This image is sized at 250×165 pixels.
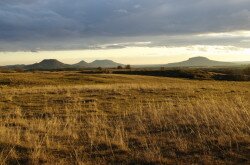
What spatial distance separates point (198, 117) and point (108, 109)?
6.23 metres

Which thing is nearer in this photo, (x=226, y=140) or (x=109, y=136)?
(x=226, y=140)

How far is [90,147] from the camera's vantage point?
1082 centimetres

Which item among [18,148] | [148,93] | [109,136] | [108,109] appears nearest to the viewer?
[18,148]

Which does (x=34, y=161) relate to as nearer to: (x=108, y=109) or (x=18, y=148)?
(x=18, y=148)

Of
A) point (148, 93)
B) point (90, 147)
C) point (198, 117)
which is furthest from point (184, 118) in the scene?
point (148, 93)

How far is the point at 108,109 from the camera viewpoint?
65.0ft

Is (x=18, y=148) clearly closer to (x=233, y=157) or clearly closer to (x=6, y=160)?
(x=6, y=160)

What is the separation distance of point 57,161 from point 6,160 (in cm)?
119

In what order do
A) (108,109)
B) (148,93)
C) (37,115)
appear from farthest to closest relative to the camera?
(148,93) < (108,109) < (37,115)

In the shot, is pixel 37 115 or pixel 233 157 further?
pixel 37 115

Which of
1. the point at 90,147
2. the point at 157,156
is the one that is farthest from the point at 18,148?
the point at 157,156

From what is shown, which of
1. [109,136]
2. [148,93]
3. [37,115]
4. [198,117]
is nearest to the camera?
[109,136]

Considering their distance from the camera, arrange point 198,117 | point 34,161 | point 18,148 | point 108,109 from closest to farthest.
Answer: point 34,161, point 18,148, point 198,117, point 108,109

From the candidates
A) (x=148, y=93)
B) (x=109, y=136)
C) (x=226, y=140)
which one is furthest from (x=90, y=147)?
(x=148, y=93)
